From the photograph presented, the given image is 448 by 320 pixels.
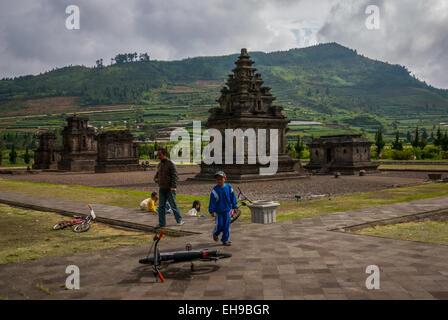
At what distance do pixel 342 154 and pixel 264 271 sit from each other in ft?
111

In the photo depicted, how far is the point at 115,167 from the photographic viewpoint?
49031mm

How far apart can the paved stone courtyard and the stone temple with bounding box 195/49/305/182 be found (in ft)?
69.0

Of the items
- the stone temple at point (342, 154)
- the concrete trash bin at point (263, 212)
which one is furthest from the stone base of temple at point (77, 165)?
the concrete trash bin at point (263, 212)

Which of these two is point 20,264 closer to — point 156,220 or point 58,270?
point 58,270

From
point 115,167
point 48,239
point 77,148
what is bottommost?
point 115,167

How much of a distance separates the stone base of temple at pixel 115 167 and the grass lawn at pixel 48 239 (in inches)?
1421

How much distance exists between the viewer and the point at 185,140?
379 ft

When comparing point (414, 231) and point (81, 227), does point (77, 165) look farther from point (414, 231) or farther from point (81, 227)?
point (414, 231)

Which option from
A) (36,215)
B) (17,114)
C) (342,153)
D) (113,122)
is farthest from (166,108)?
(36,215)

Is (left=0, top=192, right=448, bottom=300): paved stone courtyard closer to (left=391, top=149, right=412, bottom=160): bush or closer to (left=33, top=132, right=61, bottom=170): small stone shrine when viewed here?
(left=391, top=149, right=412, bottom=160): bush

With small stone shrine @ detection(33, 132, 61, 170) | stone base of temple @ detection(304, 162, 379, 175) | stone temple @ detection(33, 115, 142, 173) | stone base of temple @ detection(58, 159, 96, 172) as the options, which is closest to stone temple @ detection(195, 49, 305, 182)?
stone base of temple @ detection(304, 162, 379, 175)

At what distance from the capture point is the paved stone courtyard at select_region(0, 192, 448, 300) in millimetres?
5391

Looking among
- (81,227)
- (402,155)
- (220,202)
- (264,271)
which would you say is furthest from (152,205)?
(402,155)

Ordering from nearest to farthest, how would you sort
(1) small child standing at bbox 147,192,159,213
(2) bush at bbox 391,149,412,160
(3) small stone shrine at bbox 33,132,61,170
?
1. (1) small child standing at bbox 147,192,159,213
2. (2) bush at bbox 391,149,412,160
3. (3) small stone shrine at bbox 33,132,61,170
